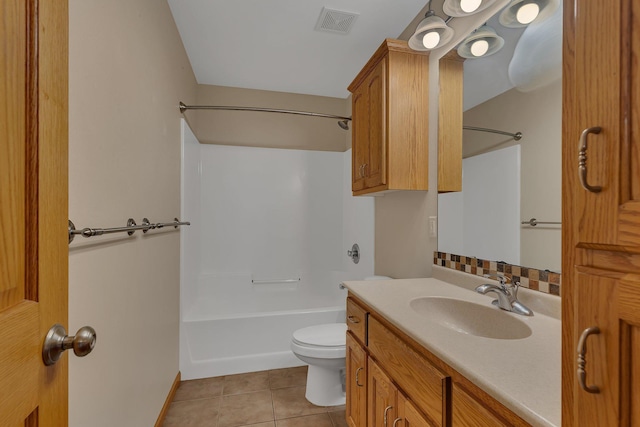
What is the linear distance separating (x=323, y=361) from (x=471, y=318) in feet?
3.34

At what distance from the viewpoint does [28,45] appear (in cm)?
48

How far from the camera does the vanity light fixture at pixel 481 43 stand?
4.36 ft

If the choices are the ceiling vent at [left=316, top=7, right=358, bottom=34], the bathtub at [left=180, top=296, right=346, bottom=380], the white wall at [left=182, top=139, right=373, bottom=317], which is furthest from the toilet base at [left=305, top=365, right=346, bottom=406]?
the ceiling vent at [left=316, top=7, right=358, bottom=34]

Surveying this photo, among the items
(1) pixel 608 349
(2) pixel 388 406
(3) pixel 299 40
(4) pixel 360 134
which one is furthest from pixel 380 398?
(3) pixel 299 40

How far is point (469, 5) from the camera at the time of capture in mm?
1250

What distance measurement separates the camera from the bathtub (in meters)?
2.31

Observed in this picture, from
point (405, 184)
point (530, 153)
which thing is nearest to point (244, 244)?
point (405, 184)

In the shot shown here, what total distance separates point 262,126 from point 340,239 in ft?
4.79

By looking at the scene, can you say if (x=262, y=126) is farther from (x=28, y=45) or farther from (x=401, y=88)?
(x=28, y=45)

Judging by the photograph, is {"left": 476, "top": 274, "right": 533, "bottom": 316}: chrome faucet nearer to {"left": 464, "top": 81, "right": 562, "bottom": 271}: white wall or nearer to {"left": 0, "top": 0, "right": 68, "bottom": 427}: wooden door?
{"left": 464, "top": 81, "right": 562, "bottom": 271}: white wall

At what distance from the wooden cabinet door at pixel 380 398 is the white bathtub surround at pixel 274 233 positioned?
123cm

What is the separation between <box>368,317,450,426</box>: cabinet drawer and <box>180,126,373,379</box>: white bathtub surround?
1376 mm

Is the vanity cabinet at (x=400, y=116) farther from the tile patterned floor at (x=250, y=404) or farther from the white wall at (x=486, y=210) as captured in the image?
the tile patterned floor at (x=250, y=404)

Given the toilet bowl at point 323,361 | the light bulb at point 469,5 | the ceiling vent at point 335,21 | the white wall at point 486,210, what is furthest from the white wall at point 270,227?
the light bulb at point 469,5
